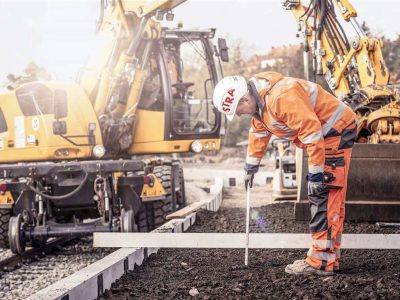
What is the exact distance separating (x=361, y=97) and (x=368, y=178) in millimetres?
1586

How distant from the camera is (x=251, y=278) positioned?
4.99m

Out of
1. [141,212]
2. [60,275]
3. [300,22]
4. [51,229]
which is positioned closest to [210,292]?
[60,275]

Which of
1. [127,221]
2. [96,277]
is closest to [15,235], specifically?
[127,221]

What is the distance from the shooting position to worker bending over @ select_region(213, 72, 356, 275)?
16.1 feet

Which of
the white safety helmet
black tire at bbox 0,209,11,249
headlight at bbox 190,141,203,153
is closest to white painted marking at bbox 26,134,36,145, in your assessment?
black tire at bbox 0,209,11,249

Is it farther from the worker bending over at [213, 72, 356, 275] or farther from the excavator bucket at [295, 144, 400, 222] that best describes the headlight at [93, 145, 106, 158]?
the worker bending over at [213, 72, 356, 275]

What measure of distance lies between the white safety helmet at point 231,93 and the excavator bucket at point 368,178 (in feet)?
10.3

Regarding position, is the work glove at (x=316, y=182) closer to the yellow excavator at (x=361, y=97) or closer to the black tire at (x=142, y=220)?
the yellow excavator at (x=361, y=97)

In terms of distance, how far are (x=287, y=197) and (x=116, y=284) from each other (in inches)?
271

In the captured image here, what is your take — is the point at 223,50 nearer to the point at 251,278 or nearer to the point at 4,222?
the point at 4,222

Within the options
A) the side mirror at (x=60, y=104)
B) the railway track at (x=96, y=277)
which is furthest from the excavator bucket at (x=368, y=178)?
the side mirror at (x=60, y=104)

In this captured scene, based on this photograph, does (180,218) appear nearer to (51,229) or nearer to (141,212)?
(141,212)

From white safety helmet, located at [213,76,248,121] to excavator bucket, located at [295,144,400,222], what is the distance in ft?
10.3

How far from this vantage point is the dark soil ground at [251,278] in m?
4.46
